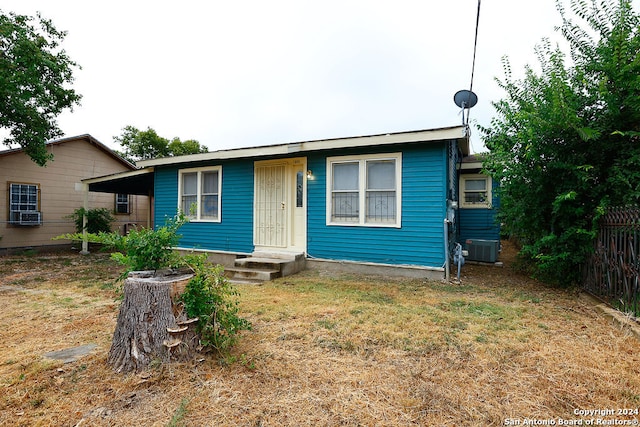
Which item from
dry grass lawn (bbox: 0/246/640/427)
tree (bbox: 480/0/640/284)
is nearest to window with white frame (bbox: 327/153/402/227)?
tree (bbox: 480/0/640/284)

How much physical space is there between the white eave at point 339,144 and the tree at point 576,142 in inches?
38.2

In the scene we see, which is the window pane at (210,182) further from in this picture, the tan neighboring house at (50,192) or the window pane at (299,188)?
the tan neighboring house at (50,192)

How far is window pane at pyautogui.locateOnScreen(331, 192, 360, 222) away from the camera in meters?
6.39

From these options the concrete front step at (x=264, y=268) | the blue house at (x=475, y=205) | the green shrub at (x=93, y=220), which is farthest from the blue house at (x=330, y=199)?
the green shrub at (x=93, y=220)

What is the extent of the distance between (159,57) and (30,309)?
34.6ft

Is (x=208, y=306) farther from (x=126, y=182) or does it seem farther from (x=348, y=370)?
(x=126, y=182)

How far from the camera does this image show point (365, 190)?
6.25m

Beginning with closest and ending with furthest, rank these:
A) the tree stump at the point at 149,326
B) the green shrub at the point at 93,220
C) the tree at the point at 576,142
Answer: the tree stump at the point at 149,326 < the tree at the point at 576,142 < the green shrub at the point at 93,220

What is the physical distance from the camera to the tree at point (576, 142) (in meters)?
4.18

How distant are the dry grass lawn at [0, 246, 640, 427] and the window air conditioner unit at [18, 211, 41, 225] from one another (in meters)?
8.47

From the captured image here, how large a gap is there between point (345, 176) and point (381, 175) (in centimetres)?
74

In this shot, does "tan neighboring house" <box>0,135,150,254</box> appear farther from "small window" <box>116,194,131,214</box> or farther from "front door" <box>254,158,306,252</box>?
"front door" <box>254,158,306,252</box>

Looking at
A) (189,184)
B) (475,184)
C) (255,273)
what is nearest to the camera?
(255,273)

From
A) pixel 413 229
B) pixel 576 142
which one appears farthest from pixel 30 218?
pixel 576 142
